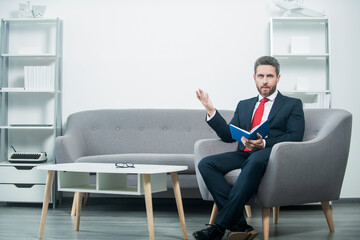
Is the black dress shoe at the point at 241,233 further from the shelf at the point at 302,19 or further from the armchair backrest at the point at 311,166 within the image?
the shelf at the point at 302,19

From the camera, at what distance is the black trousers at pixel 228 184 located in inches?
96.7

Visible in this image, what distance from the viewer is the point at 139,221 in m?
3.32

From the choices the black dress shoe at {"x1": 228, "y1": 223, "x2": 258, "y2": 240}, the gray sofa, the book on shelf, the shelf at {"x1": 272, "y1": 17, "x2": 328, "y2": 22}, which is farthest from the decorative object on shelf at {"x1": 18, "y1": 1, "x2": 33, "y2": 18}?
the black dress shoe at {"x1": 228, "y1": 223, "x2": 258, "y2": 240}

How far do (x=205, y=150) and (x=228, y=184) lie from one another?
0.41 metres

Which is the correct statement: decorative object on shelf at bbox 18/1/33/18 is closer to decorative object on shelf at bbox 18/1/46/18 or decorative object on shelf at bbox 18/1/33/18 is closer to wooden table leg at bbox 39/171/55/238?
decorative object on shelf at bbox 18/1/46/18

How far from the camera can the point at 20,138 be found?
458 cm

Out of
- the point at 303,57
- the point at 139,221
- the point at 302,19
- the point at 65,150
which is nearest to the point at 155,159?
the point at 139,221

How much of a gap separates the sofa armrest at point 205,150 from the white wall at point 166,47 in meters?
1.44

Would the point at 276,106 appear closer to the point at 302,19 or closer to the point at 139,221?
the point at 139,221

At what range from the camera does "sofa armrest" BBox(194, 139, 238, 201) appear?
117 inches

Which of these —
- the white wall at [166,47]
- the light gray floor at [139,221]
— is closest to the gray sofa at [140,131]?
the white wall at [166,47]

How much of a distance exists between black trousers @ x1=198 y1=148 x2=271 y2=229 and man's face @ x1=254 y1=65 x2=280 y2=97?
494mm

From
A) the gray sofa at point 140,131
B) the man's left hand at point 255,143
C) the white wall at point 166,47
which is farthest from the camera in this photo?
the white wall at point 166,47

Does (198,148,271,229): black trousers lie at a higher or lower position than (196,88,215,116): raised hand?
lower
